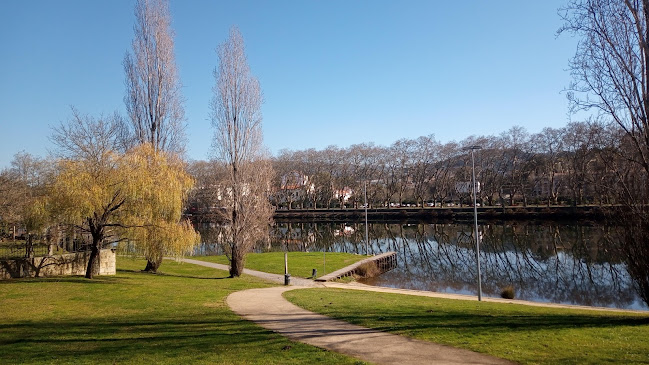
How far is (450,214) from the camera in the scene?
7356 cm

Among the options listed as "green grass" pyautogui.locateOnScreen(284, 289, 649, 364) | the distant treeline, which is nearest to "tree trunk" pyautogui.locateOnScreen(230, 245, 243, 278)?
"green grass" pyautogui.locateOnScreen(284, 289, 649, 364)

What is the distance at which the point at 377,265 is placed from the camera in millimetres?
32500

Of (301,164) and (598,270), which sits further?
(301,164)

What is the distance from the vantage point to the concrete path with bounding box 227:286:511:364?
7.74 metres

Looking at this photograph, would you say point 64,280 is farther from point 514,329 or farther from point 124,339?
point 514,329

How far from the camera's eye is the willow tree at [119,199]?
16969 millimetres

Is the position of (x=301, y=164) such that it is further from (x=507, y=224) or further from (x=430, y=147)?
(x=507, y=224)

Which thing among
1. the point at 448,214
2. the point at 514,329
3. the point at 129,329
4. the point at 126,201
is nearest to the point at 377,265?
the point at 126,201

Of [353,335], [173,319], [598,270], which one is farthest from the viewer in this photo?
[598,270]

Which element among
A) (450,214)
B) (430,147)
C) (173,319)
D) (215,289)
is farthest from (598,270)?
(430,147)

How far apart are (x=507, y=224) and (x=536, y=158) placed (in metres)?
20.3

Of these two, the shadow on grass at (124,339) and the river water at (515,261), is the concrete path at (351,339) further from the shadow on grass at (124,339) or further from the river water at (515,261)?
the river water at (515,261)

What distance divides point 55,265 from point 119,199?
5.09 meters

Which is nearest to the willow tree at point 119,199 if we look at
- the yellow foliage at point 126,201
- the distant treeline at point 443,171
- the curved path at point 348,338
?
the yellow foliage at point 126,201
